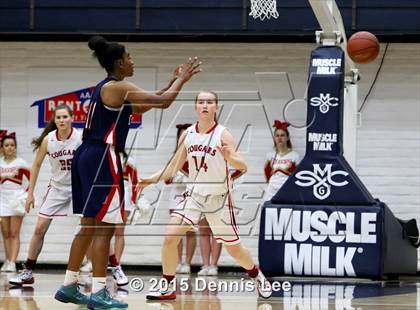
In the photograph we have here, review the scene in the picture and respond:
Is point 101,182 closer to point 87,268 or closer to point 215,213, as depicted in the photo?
point 215,213

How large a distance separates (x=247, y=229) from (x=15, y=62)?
15.0ft

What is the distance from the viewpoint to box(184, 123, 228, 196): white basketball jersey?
9.20m

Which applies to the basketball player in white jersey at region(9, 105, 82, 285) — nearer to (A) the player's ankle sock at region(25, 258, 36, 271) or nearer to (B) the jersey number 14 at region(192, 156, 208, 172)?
(A) the player's ankle sock at region(25, 258, 36, 271)

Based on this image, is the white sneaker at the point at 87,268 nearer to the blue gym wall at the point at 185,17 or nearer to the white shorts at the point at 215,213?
the blue gym wall at the point at 185,17

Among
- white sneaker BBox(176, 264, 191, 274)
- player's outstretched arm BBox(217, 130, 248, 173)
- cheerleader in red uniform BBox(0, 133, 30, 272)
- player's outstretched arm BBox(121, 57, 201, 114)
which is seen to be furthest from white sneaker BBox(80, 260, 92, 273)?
player's outstretched arm BBox(121, 57, 201, 114)

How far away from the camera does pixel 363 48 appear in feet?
37.6

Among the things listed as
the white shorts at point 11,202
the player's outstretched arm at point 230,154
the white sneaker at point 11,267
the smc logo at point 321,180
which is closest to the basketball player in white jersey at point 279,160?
→ the smc logo at point 321,180

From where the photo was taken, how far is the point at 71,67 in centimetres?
1504

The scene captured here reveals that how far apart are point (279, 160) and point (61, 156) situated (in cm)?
421

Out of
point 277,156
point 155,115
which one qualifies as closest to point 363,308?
point 277,156

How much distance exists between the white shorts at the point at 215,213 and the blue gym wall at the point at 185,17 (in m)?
5.42

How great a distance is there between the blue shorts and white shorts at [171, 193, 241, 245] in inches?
A: 53.2

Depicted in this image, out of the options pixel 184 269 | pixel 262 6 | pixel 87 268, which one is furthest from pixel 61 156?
pixel 184 269

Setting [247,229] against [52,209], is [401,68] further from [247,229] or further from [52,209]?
[52,209]
